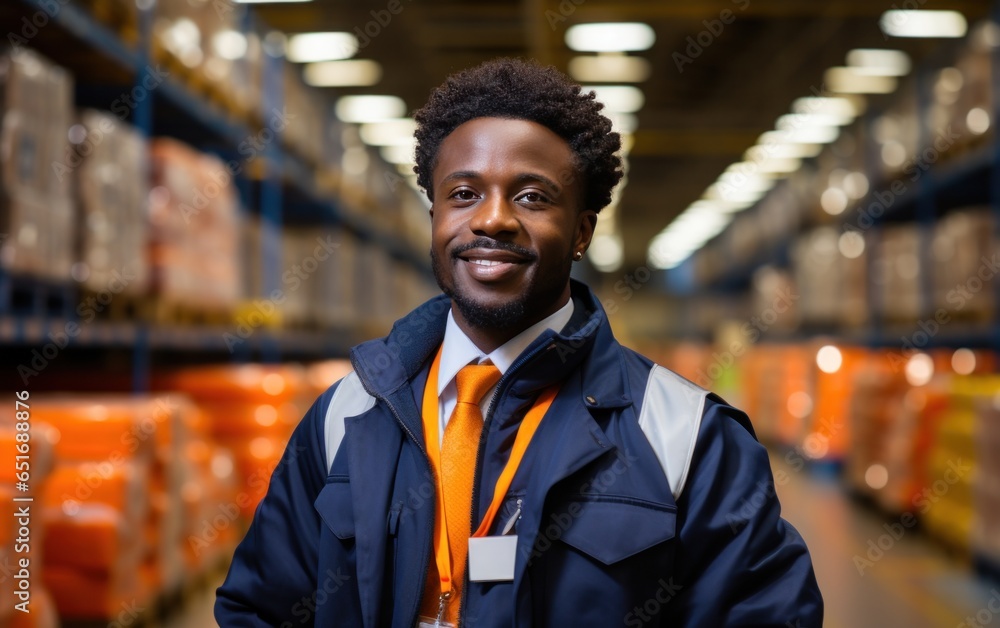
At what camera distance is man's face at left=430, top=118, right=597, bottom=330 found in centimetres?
179

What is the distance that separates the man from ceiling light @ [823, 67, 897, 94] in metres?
12.1

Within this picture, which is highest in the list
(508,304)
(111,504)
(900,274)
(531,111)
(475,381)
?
(900,274)

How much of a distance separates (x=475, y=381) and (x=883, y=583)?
18.3ft

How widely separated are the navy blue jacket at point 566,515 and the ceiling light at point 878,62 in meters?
11.6

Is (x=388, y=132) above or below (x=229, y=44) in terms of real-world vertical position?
above

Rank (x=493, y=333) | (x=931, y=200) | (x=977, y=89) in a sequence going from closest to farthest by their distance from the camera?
(x=493, y=333) < (x=977, y=89) < (x=931, y=200)

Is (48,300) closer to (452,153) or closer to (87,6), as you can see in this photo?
(87,6)

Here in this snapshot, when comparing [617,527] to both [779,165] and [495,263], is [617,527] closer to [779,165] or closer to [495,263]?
[495,263]

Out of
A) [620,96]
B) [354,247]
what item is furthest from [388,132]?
[354,247]

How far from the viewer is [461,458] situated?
1.77 m

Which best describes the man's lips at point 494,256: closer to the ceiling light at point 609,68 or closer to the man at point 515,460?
the man at point 515,460

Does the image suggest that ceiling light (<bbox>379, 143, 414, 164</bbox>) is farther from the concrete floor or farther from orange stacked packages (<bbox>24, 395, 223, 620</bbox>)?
orange stacked packages (<bbox>24, 395, 223, 620</bbox>)

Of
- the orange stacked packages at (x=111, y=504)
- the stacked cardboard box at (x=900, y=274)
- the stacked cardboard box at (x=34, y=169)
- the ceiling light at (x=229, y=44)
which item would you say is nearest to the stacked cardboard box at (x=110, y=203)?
the stacked cardboard box at (x=34, y=169)

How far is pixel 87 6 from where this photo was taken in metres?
4.94
